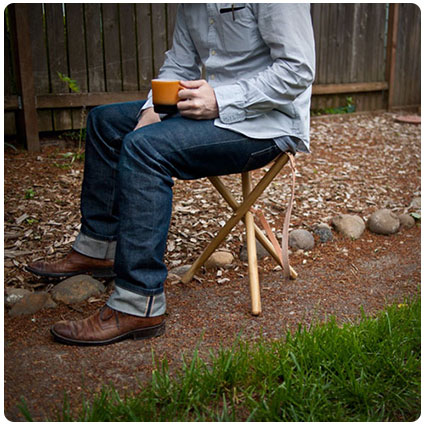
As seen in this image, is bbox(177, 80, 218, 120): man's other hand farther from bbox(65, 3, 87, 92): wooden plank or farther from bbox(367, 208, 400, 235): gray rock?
bbox(65, 3, 87, 92): wooden plank

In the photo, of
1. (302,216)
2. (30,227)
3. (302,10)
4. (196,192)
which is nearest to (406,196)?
(302,216)

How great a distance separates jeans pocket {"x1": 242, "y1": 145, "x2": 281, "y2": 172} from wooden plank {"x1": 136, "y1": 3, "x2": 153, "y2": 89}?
2.91 meters

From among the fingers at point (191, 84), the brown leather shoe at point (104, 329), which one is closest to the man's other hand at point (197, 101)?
the fingers at point (191, 84)

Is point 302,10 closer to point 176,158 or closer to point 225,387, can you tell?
point 176,158

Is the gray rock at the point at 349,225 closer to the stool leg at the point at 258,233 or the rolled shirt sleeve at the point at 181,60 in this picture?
the stool leg at the point at 258,233

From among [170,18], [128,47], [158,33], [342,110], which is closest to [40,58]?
[128,47]

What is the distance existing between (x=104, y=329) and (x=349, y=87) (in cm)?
551

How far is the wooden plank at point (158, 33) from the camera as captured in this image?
487cm

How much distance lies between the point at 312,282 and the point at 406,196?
6.20 feet

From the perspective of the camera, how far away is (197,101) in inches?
85.6

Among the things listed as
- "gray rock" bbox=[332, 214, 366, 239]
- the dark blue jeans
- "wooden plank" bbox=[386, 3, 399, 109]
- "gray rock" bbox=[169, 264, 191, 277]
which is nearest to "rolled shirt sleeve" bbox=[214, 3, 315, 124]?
the dark blue jeans

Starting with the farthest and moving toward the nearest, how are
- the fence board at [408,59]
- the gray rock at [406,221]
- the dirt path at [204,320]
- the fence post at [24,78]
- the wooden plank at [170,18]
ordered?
the fence board at [408,59] → the wooden plank at [170,18] → the fence post at [24,78] → the gray rock at [406,221] → the dirt path at [204,320]

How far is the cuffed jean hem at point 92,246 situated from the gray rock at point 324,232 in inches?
53.0

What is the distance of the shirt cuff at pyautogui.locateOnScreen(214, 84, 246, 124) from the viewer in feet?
7.16
